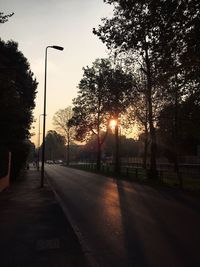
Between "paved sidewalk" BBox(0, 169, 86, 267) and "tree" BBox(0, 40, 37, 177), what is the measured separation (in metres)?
8.04

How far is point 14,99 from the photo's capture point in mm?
26188

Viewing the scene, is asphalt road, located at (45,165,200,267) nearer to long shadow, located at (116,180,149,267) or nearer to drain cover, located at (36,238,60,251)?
long shadow, located at (116,180,149,267)

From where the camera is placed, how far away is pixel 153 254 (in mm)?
8555

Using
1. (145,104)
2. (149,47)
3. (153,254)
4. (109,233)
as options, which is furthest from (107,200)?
(145,104)

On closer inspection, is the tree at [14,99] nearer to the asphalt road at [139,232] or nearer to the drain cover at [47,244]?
the asphalt road at [139,232]

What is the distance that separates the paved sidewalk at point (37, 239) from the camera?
8242mm

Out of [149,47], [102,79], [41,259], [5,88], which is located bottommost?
[41,259]

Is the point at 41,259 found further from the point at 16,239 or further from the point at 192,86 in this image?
the point at 192,86

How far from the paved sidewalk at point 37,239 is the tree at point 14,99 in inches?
317

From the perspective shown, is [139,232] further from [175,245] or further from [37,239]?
[37,239]

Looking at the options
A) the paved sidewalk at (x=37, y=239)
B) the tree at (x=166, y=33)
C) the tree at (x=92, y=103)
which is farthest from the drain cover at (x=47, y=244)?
the tree at (x=92, y=103)

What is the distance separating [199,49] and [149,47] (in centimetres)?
232

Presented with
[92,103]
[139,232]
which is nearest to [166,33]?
[139,232]

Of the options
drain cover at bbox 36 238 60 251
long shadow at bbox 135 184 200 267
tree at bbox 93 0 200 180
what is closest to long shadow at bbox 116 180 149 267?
long shadow at bbox 135 184 200 267
